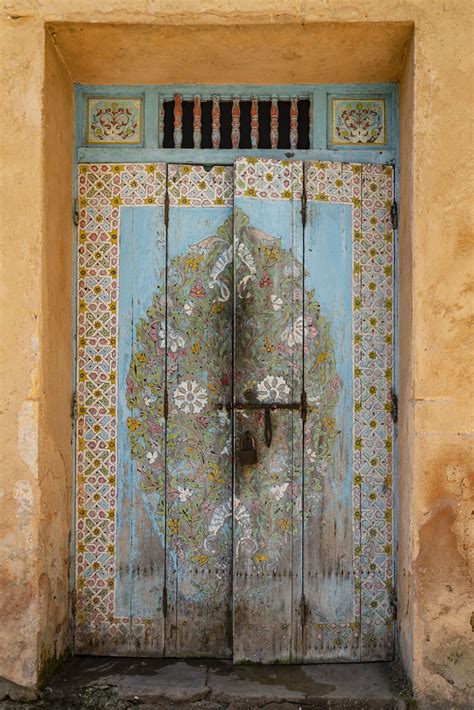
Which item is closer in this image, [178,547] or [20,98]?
[20,98]

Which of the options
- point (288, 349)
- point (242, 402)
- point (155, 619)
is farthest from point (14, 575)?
point (288, 349)

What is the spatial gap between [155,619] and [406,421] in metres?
1.52

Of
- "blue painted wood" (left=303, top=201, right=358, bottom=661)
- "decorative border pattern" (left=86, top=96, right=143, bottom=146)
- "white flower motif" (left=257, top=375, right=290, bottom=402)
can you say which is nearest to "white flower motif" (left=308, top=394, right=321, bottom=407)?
"blue painted wood" (left=303, top=201, right=358, bottom=661)

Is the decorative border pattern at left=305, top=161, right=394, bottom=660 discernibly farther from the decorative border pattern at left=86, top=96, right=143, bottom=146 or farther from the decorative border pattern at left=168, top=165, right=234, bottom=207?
the decorative border pattern at left=86, top=96, right=143, bottom=146

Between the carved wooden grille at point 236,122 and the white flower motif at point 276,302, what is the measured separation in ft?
2.46

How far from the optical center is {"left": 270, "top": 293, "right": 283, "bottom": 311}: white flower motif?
3428mm

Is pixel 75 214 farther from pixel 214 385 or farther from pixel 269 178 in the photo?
pixel 214 385

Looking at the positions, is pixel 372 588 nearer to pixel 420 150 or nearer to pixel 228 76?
pixel 420 150

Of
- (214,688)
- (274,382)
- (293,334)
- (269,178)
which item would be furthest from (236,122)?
(214,688)

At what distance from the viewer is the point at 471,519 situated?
3062 millimetres

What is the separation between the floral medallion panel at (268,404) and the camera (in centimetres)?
338

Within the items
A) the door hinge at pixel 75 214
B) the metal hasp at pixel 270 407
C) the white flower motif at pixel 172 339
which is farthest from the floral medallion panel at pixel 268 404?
the door hinge at pixel 75 214

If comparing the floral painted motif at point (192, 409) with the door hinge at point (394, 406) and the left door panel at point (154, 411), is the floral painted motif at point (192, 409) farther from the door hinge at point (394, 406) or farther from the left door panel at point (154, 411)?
the door hinge at point (394, 406)

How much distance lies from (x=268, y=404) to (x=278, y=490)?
16.2 inches
